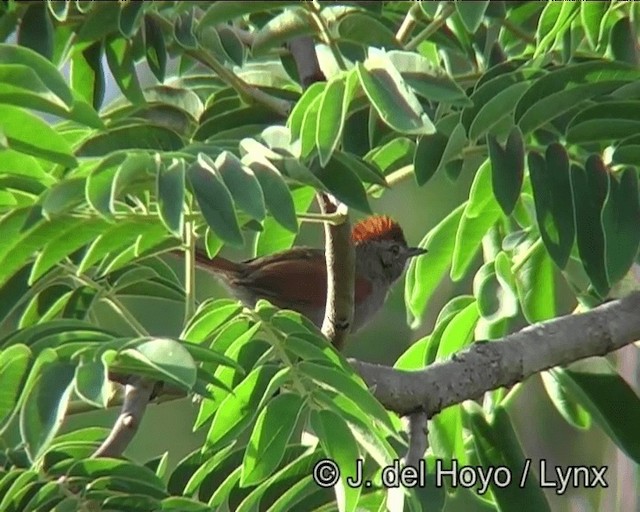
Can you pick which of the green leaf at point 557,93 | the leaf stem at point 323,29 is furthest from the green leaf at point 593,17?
the leaf stem at point 323,29

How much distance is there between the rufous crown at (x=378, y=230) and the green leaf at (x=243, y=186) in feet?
10.6

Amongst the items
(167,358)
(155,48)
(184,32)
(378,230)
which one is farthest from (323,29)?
(378,230)

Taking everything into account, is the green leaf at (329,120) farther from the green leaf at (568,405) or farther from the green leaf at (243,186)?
the green leaf at (568,405)

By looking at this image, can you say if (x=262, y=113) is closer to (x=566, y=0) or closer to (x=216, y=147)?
(x=216, y=147)

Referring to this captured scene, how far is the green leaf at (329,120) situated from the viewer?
7.51ft

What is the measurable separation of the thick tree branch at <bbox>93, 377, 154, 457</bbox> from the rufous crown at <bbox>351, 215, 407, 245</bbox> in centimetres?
301

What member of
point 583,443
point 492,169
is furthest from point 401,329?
point 492,169

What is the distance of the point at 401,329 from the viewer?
28.8 feet

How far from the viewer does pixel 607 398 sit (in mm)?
3008

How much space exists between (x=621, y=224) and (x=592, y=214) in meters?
0.08

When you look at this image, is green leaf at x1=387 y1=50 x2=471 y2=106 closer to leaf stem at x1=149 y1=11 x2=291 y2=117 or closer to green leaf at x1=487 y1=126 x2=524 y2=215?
green leaf at x1=487 y1=126 x2=524 y2=215

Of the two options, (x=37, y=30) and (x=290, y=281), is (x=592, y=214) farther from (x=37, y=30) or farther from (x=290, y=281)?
(x=290, y=281)

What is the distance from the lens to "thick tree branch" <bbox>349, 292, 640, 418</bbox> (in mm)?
2775

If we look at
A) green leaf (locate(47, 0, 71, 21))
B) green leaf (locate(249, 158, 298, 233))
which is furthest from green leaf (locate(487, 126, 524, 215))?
green leaf (locate(47, 0, 71, 21))
